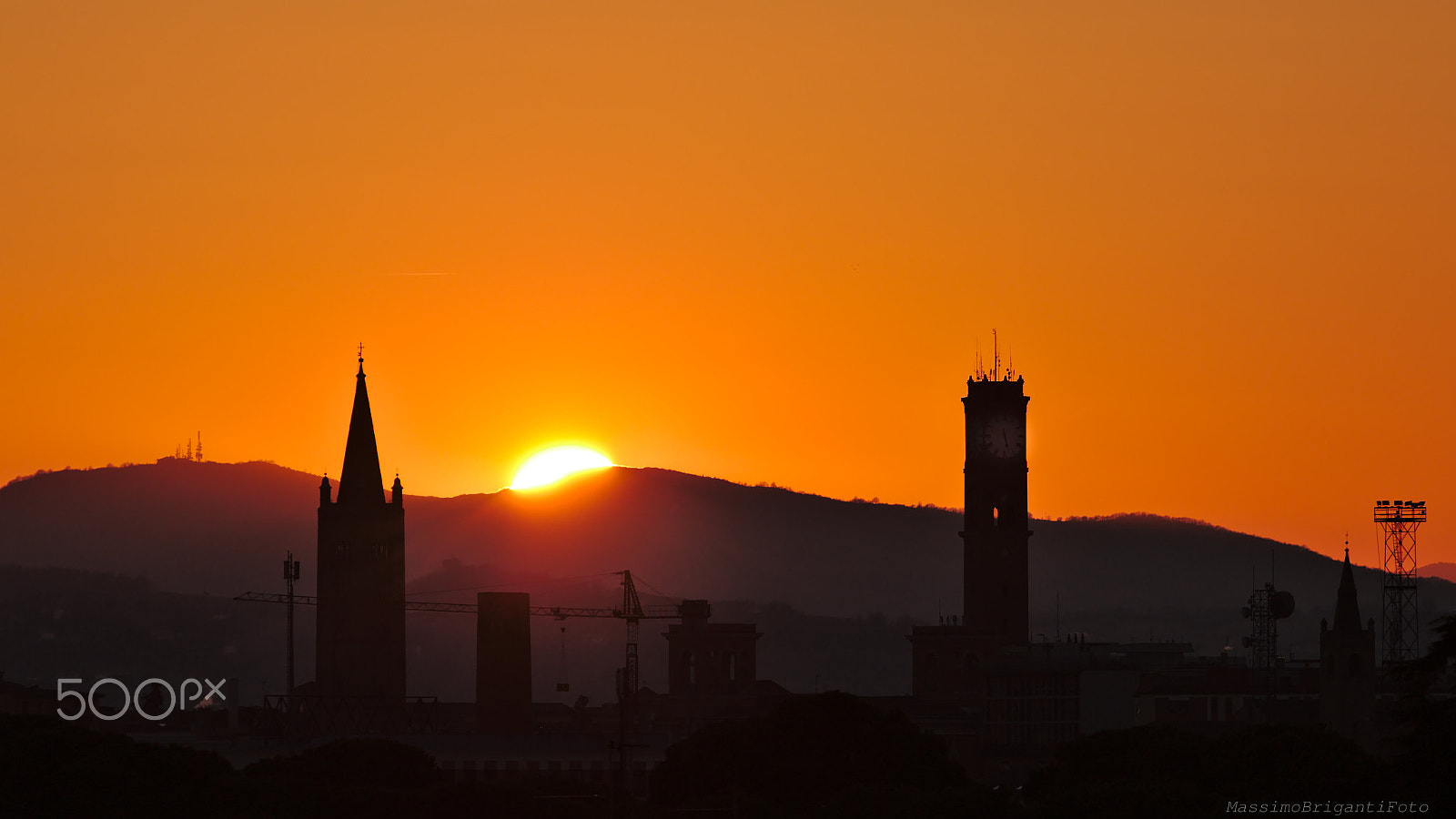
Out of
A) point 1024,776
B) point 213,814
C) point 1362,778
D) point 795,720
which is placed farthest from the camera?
point 1024,776

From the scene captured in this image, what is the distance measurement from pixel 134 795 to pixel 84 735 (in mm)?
11068

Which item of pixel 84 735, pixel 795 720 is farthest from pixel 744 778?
pixel 84 735

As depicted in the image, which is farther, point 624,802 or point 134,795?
point 624,802

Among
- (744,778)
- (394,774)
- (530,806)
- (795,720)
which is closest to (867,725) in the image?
(795,720)

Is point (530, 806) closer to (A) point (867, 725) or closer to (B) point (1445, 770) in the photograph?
(A) point (867, 725)

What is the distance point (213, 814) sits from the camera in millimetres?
117250

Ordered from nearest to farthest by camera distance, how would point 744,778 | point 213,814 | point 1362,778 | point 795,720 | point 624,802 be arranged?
point 1362,778 → point 213,814 → point 624,802 → point 744,778 → point 795,720

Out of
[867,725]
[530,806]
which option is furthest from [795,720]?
[530,806]

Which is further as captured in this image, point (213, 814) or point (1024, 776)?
point (1024, 776)

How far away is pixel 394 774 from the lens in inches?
5571

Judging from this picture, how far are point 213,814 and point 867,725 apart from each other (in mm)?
46264

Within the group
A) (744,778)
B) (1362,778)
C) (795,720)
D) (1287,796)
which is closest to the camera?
(1362,778)

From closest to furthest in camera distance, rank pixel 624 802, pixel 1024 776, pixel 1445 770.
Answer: pixel 1445 770, pixel 624 802, pixel 1024 776

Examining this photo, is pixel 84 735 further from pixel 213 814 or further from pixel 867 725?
pixel 867 725
